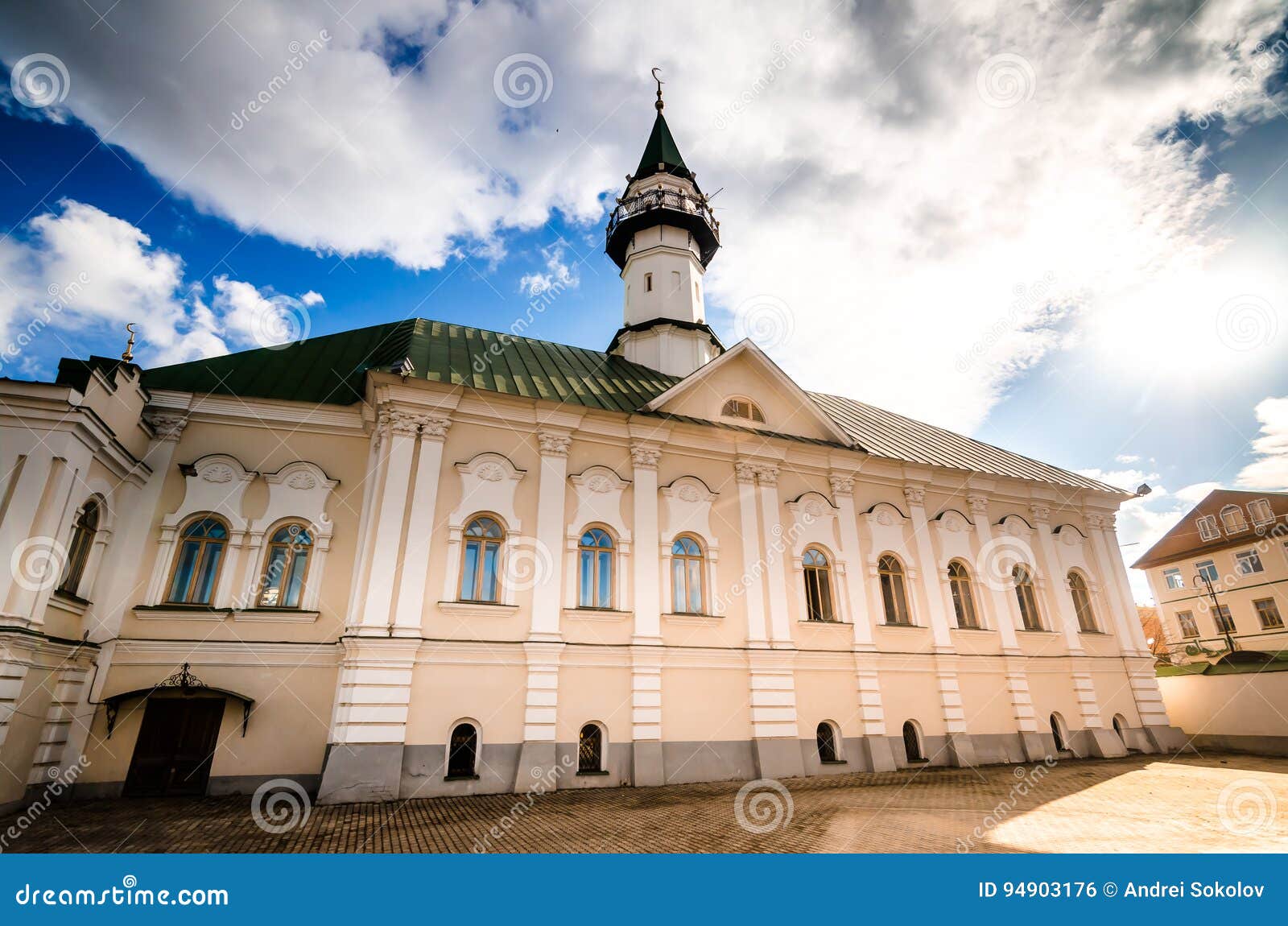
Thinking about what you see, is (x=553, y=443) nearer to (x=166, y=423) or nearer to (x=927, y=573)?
(x=166, y=423)

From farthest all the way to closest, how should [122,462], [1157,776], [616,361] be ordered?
[616,361] → [1157,776] → [122,462]

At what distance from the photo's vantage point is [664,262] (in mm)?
22109

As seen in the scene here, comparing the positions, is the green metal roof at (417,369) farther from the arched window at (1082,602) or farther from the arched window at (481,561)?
the arched window at (1082,602)

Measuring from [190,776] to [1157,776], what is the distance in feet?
67.6

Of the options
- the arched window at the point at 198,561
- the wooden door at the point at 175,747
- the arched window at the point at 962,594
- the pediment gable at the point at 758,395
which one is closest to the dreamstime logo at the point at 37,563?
the arched window at the point at 198,561

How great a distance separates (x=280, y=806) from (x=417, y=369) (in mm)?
8923

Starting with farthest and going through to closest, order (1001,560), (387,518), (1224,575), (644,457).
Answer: (1224,575), (1001,560), (644,457), (387,518)

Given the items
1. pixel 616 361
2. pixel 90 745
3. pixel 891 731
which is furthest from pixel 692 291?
pixel 90 745

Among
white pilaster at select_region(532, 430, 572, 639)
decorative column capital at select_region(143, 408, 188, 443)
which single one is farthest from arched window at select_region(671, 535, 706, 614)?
decorative column capital at select_region(143, 408, 188, 443)

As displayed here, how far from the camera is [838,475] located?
56.8ft

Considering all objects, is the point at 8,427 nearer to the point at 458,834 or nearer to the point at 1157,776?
the point at 458,834

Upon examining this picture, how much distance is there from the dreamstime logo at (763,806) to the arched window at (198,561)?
11025mm

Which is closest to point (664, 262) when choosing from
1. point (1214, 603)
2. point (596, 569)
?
point (596, 569)

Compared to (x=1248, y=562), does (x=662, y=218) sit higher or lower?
higher
